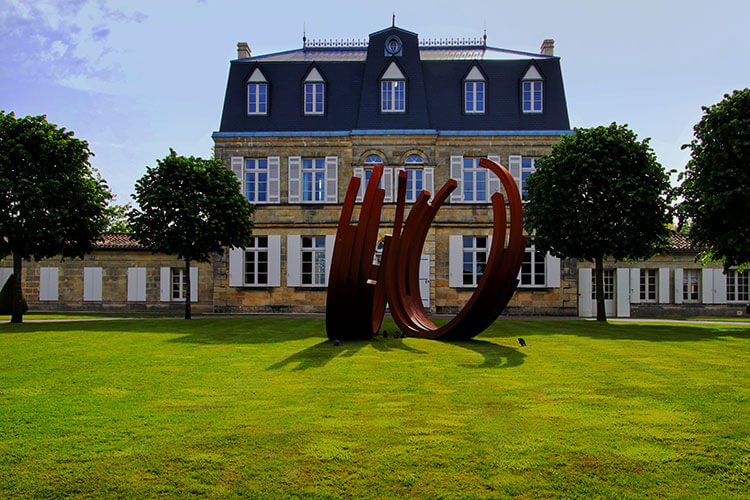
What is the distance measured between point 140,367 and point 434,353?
511 centimetres

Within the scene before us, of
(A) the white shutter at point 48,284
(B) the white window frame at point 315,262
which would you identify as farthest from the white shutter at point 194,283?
(A) the white shutter at point 48,284

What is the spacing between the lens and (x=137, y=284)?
27719mm

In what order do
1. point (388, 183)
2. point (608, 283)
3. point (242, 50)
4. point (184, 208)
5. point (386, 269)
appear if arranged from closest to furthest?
point (386, 269)
point (184, 208)
point (388, 183)
point (608, 283)
point (242, 50)

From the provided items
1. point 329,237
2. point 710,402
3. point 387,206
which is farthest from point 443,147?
point 710,402

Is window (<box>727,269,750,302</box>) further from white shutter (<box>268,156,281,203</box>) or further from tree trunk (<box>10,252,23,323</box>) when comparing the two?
tree trunk (<box>10,252,23,323</box>)

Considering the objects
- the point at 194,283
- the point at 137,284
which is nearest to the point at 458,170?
the point at 194,283

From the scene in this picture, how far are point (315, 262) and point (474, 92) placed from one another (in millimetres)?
10767

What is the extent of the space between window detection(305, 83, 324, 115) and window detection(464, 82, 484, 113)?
6744 mm

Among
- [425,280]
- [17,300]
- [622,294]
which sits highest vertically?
[425,280]

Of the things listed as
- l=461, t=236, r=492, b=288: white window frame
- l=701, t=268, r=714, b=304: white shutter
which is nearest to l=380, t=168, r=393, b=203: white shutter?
l=461, t=236, r=492, b=288: white window frame

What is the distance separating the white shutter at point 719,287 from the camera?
2762 cm

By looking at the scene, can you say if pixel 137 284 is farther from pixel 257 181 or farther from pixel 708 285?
pixel 708 285

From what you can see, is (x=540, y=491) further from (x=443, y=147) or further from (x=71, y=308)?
(x=71, y=308)

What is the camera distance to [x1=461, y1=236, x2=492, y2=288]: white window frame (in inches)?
1054
